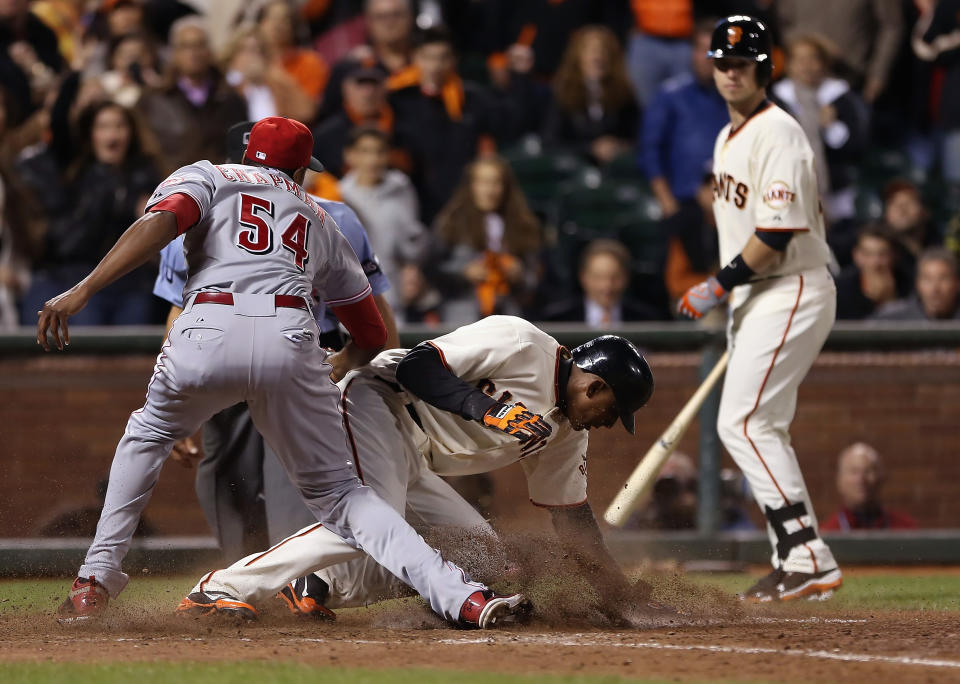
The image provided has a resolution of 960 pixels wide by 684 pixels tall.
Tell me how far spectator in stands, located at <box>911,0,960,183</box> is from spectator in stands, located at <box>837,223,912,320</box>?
90.1 inches

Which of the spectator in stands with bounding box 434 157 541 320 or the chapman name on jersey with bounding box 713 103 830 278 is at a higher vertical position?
the chapman name on jersey with bounding box 713 103 830 278

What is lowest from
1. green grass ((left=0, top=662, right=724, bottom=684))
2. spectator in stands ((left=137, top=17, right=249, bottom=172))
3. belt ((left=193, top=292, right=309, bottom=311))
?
green grass ((left=0, top=662, right=724, bottom=684))

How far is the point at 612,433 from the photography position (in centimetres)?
636

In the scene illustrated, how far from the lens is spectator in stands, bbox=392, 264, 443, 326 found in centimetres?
790

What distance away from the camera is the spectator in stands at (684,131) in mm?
8953

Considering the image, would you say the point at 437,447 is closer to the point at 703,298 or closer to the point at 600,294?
the point at 703,298

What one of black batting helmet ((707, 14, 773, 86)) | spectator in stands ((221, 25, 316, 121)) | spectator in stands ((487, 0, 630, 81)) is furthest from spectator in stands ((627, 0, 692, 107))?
black batting helmet ((707, 14, 773, 86))

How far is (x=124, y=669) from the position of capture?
357 cm

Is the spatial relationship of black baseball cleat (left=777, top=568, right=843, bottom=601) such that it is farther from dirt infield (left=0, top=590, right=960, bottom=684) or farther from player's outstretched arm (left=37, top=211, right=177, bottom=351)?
player's outstretched arm (left=37, top=211, right=177, bottom=351)

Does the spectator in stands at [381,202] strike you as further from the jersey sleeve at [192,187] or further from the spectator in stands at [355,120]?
the jersey sleeve at [192,187]

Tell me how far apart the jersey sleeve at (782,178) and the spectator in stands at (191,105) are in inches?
151

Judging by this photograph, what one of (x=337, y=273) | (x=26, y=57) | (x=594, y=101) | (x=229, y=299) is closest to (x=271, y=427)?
(x=229, y=299)

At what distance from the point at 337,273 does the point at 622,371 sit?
37.8 inches

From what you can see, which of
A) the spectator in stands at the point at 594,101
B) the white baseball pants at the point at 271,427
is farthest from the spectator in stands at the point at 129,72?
the white baseball pants at the point at 271,427
